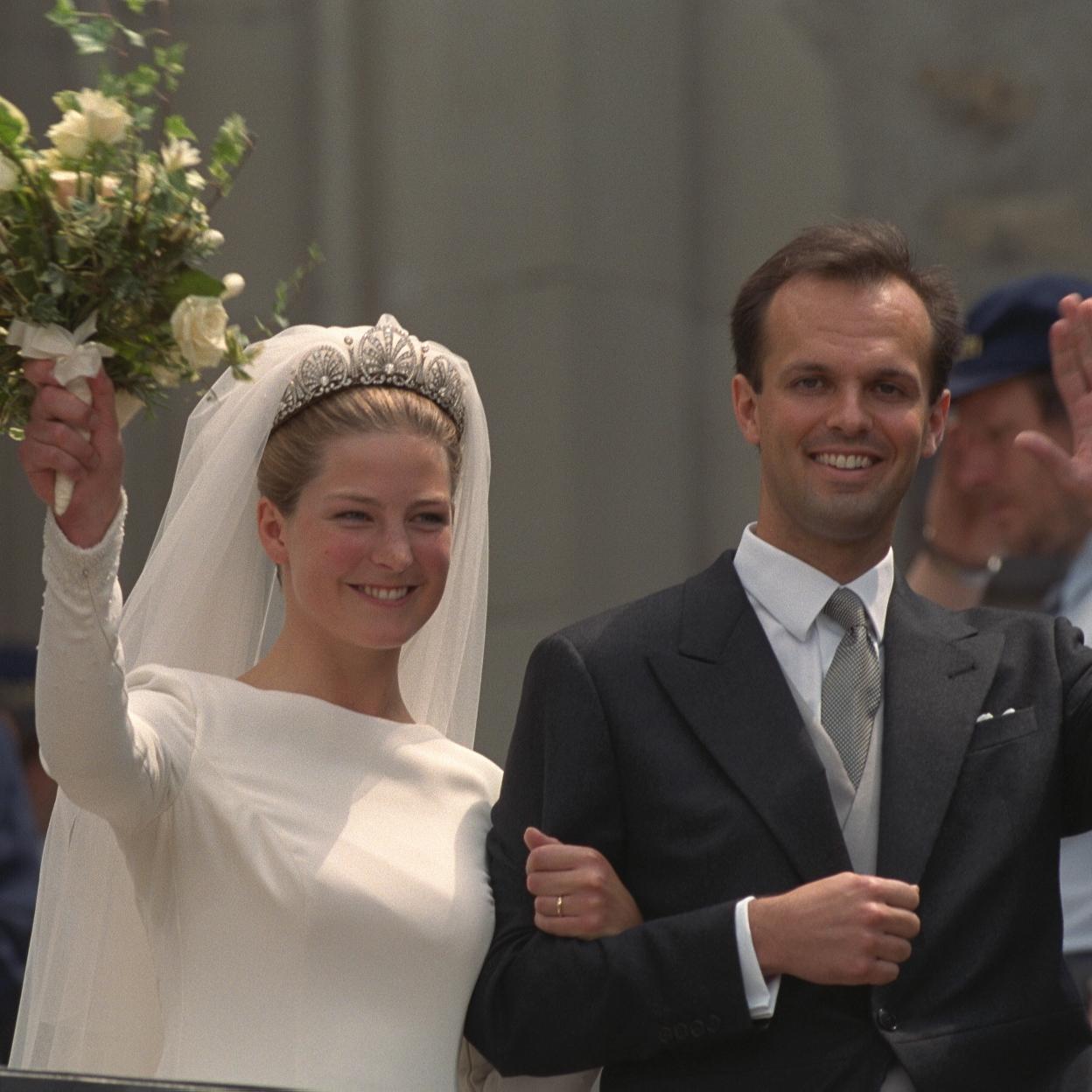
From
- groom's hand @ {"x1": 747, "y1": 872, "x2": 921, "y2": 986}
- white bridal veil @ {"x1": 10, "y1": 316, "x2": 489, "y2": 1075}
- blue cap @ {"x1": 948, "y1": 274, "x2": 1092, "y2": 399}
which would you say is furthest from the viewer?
blue cap @ {"x1": 948, "y1": 274, "x2": 1092, "y2": 399}

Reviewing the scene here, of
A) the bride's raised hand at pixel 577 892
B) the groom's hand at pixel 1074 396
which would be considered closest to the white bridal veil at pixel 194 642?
the bride's raised hand at pixel 577 892

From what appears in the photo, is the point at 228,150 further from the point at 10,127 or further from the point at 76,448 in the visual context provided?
the point at 76,448

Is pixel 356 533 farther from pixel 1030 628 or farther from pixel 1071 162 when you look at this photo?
pixel 1071 162

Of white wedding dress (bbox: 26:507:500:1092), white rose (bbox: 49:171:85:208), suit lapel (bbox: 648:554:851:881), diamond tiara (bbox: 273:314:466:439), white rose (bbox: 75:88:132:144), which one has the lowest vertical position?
white wedding dress (bbox: 26:507:500:1092)

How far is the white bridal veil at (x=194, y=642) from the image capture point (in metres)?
3.75

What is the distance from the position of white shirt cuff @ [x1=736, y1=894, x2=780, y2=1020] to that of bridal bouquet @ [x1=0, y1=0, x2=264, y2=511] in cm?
105

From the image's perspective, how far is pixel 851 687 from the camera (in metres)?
3.36

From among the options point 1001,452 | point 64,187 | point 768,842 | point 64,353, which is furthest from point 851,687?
point 1001,452

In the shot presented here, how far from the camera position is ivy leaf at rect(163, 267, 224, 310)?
3137 millimetres

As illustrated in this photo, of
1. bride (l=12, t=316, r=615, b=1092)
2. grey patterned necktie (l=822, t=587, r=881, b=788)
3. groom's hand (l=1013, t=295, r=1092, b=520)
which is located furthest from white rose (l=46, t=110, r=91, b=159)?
groom's hand (l=1013, t=295, r=1092, b=520)

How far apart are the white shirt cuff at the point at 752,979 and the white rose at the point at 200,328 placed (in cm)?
106

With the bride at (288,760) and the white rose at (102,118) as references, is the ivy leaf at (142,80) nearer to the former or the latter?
the white rose at (102,118)

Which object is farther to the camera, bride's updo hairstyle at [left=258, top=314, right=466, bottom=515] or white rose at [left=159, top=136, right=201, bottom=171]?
bride's updo hairstyle at [left=258, top=314, right=466, bottom=515]

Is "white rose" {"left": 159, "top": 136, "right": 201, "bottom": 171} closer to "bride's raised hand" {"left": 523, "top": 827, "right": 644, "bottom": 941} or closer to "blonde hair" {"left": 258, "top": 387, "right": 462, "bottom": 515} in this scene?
"blonde hair" {"left": 258, "top": 387, "right": 462, "bottom": 515}
